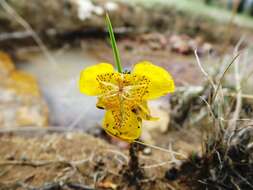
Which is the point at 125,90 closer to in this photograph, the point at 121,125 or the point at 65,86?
the point at 121,125

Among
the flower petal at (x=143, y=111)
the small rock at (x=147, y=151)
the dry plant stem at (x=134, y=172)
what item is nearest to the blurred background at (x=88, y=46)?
the small rock at (x=147, y=151)

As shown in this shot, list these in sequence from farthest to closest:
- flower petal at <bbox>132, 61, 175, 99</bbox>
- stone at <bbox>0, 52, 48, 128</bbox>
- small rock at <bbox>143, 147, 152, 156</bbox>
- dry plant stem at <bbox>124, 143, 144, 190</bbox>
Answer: stone at <bbox>0, 52, 48, 128</bbox>, small rock at <bbox>143, 147, 152, 156</bbox>, dry plant stem at <bbox>124, 143, 144, 190</bbox>, flower petal at <bbox>132, 61, 175, 99</bbox>

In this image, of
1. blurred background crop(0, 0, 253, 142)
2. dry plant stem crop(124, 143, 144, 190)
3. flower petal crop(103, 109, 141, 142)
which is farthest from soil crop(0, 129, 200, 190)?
blurred background crop(0, 0, 253, 142)

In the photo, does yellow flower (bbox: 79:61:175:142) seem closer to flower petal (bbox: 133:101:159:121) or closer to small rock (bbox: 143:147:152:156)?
flower petal (bbox: 133:101:159:121)

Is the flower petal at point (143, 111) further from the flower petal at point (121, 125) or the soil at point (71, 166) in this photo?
the soil at point (71, 166)

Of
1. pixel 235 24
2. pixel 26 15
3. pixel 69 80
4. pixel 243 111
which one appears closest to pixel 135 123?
pixel 243 111

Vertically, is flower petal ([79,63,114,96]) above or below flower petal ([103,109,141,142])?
above

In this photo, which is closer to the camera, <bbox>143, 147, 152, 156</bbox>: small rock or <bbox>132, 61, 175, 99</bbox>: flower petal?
<bbox>132, 61, 175, 99</bbox>: flower petal

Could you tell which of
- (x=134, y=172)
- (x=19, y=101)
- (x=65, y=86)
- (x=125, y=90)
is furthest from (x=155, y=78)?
(x=65, y=86)
